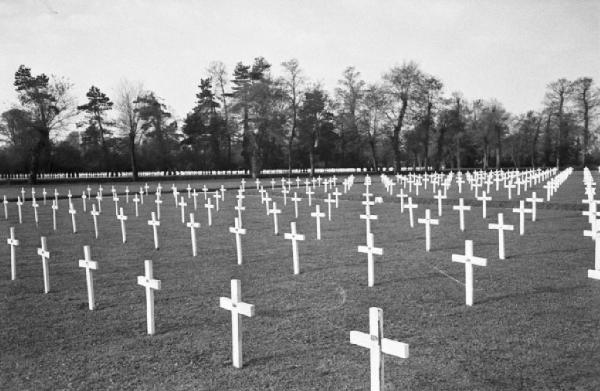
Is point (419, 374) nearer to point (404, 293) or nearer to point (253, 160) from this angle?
point (404, 293)

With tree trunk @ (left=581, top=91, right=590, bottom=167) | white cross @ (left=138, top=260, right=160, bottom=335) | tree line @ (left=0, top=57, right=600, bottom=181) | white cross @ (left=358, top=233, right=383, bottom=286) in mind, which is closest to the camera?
white cross @ (left=138, top=260, right=160, bottom=335)

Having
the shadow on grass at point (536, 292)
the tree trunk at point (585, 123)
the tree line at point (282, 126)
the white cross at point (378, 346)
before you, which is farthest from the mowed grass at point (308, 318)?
the tree trunk at point (585, 123)

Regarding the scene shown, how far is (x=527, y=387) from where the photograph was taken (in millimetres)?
4508

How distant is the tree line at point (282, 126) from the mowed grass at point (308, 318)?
3753cm

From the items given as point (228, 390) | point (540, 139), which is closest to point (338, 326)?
point (228, 390)

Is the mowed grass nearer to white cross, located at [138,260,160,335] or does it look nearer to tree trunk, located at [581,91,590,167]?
white cross, located at [138,260,160,335]

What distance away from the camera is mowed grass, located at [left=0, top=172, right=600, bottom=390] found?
4.89 m

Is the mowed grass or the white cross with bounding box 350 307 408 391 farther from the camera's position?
the mowed grass

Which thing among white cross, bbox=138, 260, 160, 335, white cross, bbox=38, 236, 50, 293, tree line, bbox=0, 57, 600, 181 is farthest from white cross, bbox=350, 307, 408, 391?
tree line, bbox=0, 57, 600, 181

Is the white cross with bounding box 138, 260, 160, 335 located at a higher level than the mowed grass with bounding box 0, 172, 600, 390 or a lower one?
higher

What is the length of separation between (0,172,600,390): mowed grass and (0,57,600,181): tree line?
1478 inches

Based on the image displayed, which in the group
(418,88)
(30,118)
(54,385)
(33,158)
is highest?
(418,88)

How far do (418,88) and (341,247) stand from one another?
4823cm

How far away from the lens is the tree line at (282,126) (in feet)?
156
